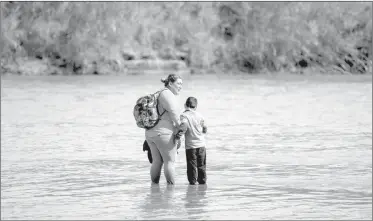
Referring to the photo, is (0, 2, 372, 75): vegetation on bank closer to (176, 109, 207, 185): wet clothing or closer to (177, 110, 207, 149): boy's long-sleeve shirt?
(176, 109, 207, 185): wet clothing

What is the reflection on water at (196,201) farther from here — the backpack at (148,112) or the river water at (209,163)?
the backpack at (148,112)

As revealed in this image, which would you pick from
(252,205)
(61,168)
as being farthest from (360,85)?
(252,205)

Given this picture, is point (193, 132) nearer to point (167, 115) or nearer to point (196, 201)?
point (167, 115)

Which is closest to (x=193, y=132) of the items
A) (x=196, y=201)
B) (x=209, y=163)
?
(x=196, y=201)

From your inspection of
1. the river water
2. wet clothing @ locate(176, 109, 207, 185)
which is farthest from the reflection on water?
wet clothing @ locate(176, 109, 207, 185)

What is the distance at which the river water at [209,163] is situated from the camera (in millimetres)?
10141

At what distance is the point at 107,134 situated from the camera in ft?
65.7

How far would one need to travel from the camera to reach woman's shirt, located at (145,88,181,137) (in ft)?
35.2

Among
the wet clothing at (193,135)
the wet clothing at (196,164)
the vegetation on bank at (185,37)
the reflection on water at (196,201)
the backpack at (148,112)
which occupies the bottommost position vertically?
the reflection on water at (196,201)

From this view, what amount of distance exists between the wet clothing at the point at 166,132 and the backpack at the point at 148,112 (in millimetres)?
52

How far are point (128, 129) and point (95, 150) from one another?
4874mm

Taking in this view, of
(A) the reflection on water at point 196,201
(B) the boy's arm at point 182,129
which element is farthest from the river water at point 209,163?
(B) the boy's arm at point 182,129

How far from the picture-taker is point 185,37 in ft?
188

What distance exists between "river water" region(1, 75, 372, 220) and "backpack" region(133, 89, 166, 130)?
0.82 metres
